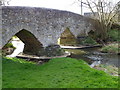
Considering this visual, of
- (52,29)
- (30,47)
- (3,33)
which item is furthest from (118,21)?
(3,33)

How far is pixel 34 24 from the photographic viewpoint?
43.2ft

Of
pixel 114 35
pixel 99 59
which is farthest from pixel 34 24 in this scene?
pixel 114 35

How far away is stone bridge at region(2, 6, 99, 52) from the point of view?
1156cm

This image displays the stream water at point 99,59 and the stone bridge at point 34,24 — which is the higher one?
the stone bridge at point 34,24

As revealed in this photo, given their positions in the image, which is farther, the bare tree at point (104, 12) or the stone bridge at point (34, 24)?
the bare tree at point (104, 12)

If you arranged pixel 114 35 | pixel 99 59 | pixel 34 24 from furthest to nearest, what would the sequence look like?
pixel 114 35
pixel 34 24
pixel 99 59

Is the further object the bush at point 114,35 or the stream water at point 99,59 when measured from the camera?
the bush at point 114,35

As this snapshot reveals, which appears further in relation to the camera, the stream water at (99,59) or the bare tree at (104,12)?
the bare tree at (104,12)

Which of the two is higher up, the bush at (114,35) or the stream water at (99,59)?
the bush at (114,35)

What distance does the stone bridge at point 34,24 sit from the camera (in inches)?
455

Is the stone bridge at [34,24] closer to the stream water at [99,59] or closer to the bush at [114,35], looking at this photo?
the stream water at [99,59]

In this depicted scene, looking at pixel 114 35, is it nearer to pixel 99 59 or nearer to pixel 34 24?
pixel 99 59

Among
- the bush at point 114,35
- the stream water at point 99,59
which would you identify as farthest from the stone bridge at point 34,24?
the bush at point 114,35

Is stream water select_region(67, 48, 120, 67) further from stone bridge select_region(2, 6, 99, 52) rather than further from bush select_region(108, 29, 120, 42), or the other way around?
bush select_region(108, 29, 120, 42)
